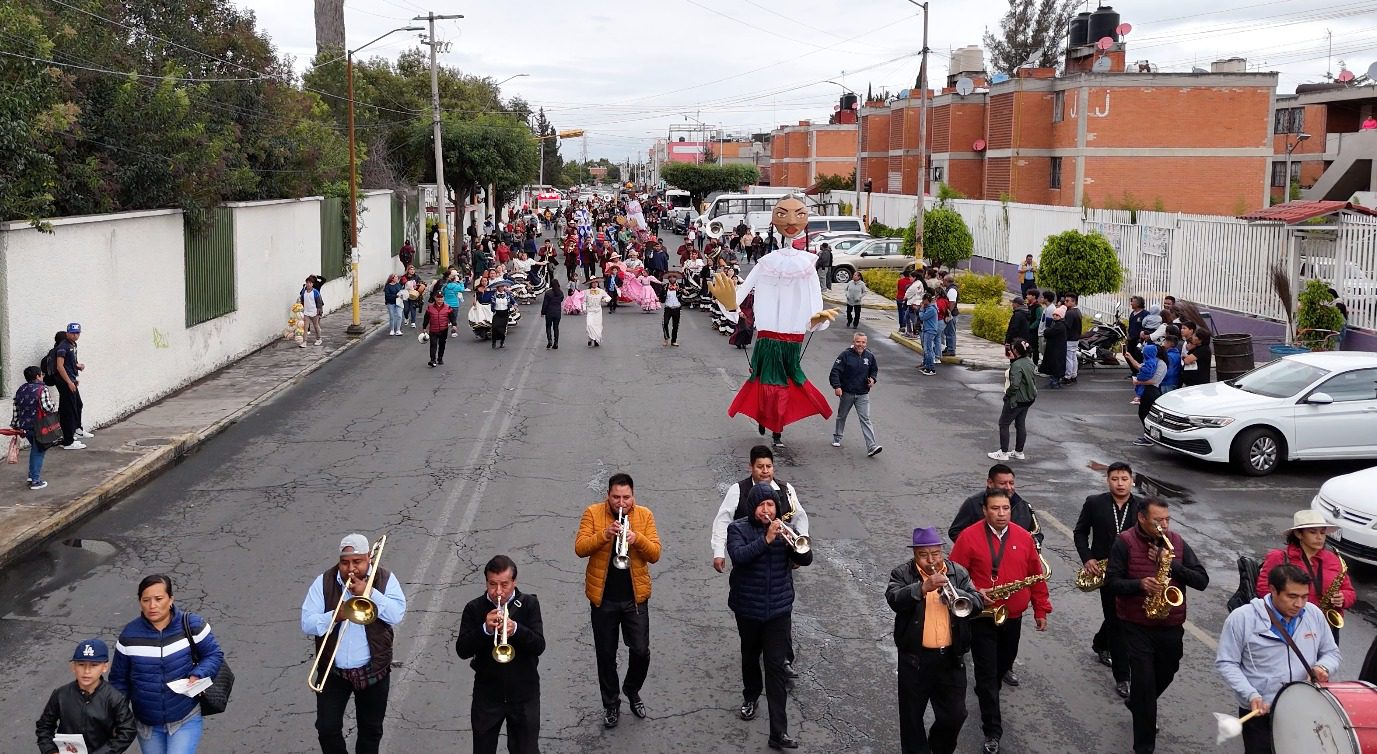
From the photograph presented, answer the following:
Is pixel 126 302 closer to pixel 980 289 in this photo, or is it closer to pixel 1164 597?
pixel 1164 597

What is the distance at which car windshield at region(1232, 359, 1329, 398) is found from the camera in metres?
14.9

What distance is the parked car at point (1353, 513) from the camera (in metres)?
10.7

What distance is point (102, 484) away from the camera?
1330cm

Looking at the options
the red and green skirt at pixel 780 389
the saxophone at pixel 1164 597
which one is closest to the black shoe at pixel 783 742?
the saxophone at pixel 1164 597

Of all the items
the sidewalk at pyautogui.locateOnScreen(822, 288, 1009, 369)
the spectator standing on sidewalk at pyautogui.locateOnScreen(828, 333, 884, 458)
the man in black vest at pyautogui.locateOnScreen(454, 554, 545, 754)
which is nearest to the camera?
A: the man in black vest at pyautogui.locateOnScreen(454, 554, 545, 754)

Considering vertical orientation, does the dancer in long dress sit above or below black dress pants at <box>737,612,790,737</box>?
above

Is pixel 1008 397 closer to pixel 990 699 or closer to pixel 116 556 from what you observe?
pixel 990 699

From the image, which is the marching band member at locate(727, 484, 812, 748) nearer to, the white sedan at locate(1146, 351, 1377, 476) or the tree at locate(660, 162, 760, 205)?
the white sedan at locate(1146, 351, 1377, 476)

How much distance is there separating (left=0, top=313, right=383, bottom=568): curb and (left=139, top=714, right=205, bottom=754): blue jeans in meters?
5.86

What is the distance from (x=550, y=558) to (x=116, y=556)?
13.2 ft

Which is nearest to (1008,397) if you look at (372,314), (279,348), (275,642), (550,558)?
(550,558)

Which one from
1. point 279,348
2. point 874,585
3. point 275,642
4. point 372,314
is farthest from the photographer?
point 372,314

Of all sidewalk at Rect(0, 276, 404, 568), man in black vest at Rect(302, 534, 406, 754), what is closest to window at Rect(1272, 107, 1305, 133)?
sidewalk at Rect(0, 276, 404, 568)

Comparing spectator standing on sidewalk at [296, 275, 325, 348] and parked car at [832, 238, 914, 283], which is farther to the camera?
parked car at [832, 238, 914, 283]
